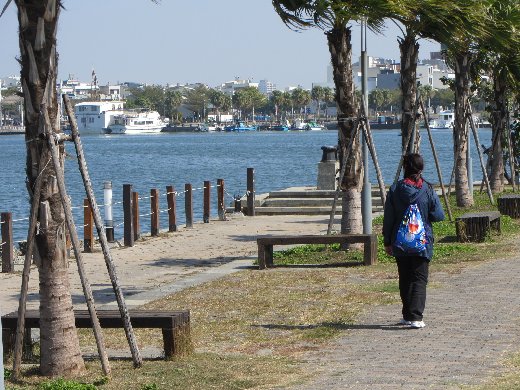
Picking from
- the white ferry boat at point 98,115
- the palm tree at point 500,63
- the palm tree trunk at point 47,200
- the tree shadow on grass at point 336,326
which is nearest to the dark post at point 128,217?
the palm tree at point 500,63

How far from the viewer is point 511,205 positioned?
22594mm

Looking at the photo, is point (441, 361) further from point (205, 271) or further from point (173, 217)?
point (173, 217)

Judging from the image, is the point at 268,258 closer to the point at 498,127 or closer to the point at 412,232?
the point at 412,232

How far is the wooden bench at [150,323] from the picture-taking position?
9828mm

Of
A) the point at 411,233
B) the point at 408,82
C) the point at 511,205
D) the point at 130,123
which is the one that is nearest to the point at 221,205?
the point at 408,82

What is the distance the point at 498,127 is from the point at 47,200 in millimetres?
21131

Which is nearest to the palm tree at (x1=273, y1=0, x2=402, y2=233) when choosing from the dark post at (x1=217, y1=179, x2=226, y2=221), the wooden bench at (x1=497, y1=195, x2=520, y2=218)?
the wooden bench at (x1=497, y1=195, x2=520, y2=218)

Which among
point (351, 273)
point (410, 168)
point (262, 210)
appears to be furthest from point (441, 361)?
point (262, 210)

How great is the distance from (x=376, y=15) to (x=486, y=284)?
5087 millimetres

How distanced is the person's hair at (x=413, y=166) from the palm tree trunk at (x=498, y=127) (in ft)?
58.6

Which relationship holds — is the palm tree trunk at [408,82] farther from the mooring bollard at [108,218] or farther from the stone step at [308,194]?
the stone step at [308,194]

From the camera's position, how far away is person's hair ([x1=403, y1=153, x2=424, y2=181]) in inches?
434

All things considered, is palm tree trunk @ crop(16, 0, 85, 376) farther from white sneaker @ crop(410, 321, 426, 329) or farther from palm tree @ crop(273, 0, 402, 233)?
palm tree @ crop(273, 0, 402, 233)

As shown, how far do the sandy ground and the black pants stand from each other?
12.6 feet
